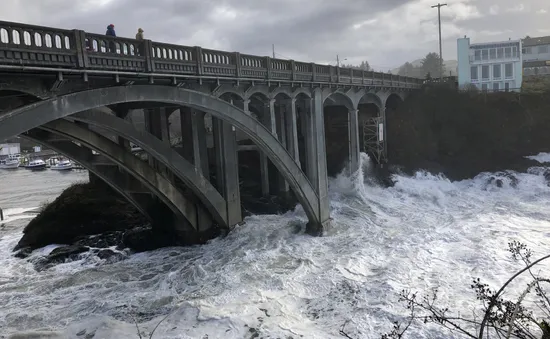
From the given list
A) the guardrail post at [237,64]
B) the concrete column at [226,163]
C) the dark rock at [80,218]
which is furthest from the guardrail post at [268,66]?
the dark rock at [80,218]

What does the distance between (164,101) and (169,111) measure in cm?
367

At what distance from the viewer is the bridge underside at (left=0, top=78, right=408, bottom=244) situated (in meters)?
9.62

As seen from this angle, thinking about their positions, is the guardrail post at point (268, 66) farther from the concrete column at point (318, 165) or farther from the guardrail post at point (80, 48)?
the guardrail post at point (80, 48)

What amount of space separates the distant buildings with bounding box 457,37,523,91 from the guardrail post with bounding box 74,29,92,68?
3700cm

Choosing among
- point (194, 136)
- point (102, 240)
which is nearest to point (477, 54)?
point (194, 136)

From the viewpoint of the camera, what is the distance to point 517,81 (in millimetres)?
39156

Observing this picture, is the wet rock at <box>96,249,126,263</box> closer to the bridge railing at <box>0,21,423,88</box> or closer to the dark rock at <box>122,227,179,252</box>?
the dark rock at <box>122,227,179,252</box>

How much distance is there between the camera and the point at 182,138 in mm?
16484

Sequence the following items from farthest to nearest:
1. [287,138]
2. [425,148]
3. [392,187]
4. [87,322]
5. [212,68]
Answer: [425,148]
[392,187]
[287,138]
[212,68]
[87,322]

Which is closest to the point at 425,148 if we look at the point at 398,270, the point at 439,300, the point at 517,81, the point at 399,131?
the point at 399,131

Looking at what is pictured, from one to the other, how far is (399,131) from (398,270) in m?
21.4

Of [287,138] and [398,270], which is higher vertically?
[287,138]

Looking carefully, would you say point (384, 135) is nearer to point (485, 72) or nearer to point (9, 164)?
point (485, 72)

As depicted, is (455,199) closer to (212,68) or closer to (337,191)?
(337,191)
